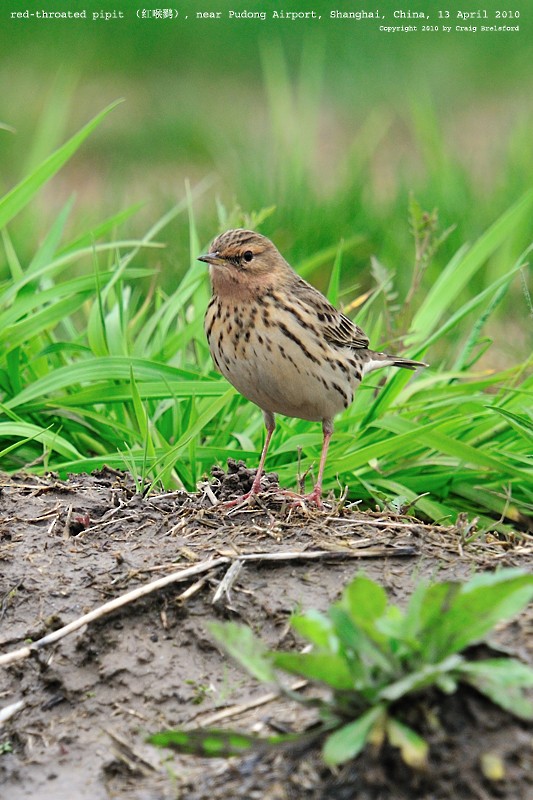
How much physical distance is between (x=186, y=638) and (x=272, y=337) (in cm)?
162

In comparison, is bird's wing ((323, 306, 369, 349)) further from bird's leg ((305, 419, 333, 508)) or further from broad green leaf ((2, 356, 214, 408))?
broad green leaf ((2, 356, 214, 408))

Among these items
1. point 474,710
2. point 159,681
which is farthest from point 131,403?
point 474,710

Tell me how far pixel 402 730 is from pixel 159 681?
1026 millimetres

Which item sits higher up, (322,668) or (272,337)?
(272,337)

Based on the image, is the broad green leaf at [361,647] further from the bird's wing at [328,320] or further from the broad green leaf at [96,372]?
the broad green leaf at [96,372]

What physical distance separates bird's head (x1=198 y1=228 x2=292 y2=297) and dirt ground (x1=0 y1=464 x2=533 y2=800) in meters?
0.82

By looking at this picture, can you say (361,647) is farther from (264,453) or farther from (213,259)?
(213,259)

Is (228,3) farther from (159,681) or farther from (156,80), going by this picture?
(159,681)

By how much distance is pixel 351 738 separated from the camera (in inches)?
98.4

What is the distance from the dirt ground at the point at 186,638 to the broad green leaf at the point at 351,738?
0.09 meters

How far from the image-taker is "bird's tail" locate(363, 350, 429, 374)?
5520 mm

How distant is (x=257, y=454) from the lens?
528 centimetres

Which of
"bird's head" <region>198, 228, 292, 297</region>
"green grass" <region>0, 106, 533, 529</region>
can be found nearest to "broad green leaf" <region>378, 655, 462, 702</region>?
"green grass" <region>0, 106, 533, 529</region>

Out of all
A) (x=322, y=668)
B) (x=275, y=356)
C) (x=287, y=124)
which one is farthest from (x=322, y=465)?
(x=287, y=124)
